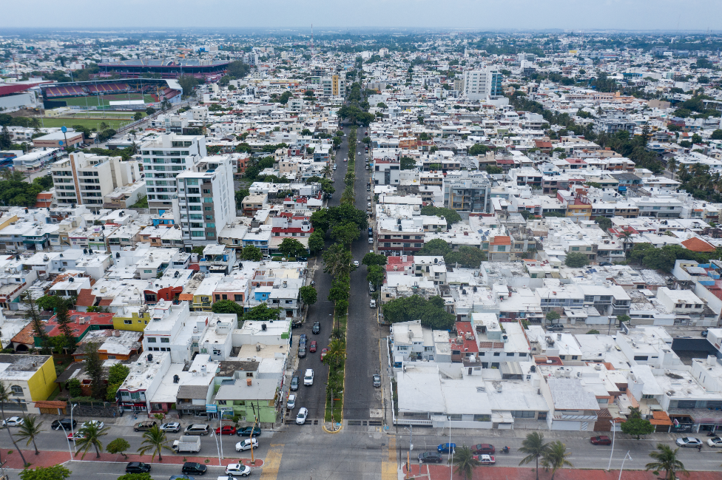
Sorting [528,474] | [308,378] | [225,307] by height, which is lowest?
[528,474]

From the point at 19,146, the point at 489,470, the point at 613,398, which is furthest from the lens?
the point at 19,146

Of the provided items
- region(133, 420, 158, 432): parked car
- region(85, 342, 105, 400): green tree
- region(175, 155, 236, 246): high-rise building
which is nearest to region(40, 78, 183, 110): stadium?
region(175, 155, 236, 246): high-rise building

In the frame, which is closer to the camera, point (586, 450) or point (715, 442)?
point (586, 450)

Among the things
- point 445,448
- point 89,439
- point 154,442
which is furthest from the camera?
point 445,448

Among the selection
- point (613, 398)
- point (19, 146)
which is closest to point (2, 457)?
point (613, 398)

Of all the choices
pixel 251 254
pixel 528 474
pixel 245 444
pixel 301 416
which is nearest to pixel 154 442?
pixel 245 444

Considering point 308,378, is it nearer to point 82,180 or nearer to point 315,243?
point 315,243

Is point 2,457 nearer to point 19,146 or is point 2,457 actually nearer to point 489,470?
point 489,470
